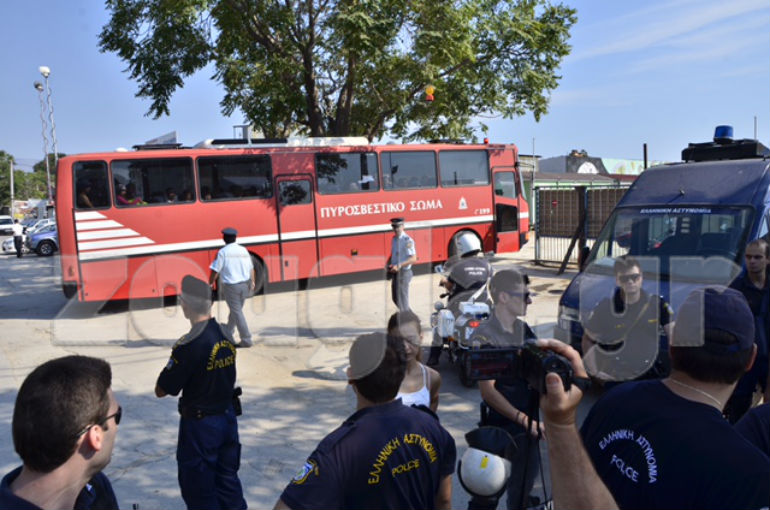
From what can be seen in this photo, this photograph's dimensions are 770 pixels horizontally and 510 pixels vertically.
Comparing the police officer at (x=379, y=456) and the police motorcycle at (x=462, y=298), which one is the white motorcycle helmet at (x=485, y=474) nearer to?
the police officer at (x=379, y=456)

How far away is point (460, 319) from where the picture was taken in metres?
6.18

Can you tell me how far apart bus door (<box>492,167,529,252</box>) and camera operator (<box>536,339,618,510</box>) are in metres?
14.9

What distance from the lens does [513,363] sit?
6.72ft

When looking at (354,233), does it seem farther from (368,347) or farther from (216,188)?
(368,347)

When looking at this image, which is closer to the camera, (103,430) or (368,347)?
(103,430)

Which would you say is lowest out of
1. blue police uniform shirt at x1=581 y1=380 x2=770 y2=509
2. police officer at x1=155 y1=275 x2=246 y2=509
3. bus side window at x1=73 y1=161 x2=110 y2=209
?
police officer at x1=155 y1=275 x2=246 y2=509

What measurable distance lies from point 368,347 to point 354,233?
1169 cm

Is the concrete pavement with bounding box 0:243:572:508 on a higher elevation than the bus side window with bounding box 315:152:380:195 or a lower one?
lower

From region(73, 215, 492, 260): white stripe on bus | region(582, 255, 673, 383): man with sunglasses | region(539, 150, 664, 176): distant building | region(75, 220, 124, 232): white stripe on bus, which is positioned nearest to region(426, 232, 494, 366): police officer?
region(582, 255, 673, 383): man with sunglasses

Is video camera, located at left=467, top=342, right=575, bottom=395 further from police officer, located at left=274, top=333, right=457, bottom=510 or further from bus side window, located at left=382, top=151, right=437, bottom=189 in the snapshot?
bus side window, located at left=382, top=151, right=437, bottom=189

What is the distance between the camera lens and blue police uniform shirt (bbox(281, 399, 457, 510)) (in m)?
1.98

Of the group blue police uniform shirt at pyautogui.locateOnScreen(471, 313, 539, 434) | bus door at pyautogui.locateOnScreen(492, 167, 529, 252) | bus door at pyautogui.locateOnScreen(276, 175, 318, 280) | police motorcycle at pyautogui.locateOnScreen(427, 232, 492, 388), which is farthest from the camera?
bus door at pyautogui.locateOnScreen(492, 167, 529, 252)

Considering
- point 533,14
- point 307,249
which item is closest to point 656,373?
point 307,249

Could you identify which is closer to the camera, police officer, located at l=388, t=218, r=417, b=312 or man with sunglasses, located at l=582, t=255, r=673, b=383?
man with sunglasses, located at l=582, t=255, r=673, b=383
